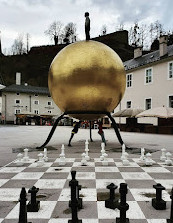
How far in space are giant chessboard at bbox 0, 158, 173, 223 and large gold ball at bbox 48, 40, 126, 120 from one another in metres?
1.59

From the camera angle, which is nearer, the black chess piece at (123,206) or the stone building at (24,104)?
the black chess piece at (123,206)

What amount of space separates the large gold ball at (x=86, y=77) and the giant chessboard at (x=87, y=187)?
1.59 metres

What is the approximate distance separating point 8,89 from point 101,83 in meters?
46.4

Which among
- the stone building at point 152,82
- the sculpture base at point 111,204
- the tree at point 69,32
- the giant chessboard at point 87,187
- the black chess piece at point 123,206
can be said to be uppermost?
the tree at point 69,32

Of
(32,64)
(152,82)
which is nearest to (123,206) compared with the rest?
(152,82)

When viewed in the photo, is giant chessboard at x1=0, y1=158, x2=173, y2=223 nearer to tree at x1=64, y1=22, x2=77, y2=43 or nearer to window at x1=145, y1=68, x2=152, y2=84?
window at x1=145, y1=68, x2=152, y2=84

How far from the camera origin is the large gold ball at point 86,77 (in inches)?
218

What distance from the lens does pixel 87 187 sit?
9.88ft

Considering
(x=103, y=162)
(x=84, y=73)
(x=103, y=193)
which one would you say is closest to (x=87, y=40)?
(x=84, y=73)

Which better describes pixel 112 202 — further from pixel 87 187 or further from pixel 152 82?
pixel 152 82

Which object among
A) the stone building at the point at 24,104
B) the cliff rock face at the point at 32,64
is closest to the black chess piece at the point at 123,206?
the stone building at the point at 24,104

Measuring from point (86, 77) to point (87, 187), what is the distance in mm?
3093

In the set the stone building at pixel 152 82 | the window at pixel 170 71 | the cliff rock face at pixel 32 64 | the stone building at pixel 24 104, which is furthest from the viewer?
the cliff rock face at pixel 32 64

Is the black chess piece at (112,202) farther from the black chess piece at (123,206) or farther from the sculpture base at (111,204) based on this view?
the black chess piece at (123,206)
